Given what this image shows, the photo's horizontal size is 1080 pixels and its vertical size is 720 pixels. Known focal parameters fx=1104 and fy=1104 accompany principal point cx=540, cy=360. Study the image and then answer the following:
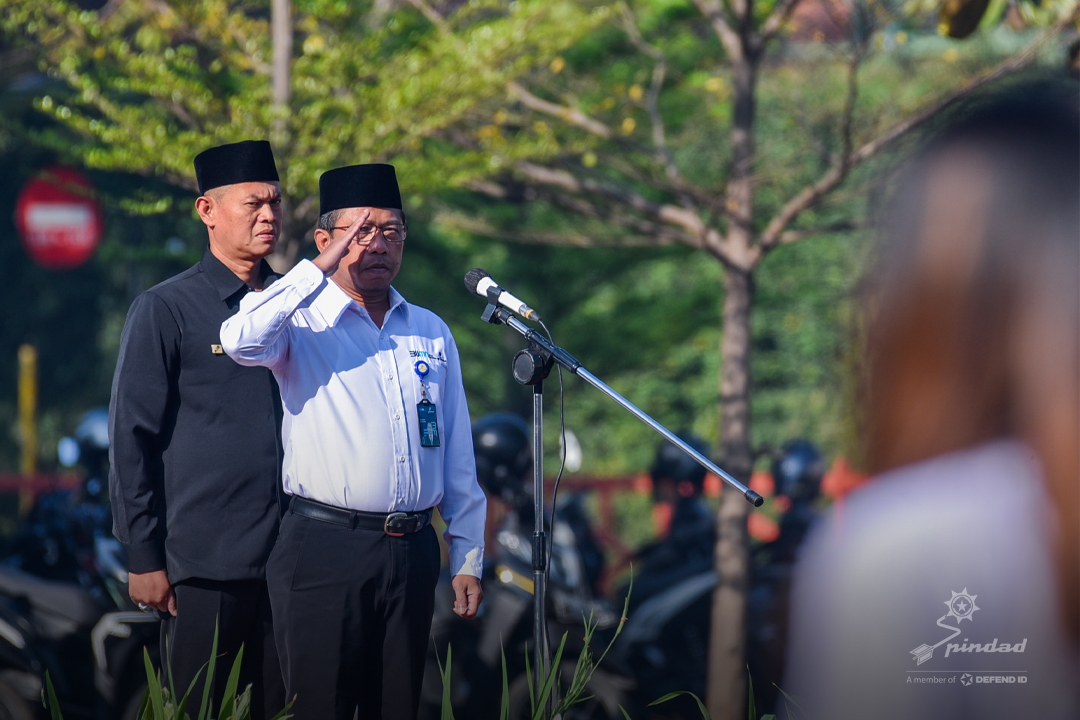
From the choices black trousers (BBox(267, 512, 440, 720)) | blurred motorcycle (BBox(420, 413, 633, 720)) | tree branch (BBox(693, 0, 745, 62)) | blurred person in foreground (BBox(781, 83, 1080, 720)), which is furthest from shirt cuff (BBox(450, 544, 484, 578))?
tree branch (BBox(693, 0, 745, 62))

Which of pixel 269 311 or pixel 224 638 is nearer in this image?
pixel 269 311

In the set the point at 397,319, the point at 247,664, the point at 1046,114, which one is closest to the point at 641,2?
the point at 397,319

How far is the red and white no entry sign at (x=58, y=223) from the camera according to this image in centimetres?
1231

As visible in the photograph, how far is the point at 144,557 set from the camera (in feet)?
9.33

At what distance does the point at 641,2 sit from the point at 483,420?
3695 millimetres

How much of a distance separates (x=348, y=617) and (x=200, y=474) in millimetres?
568

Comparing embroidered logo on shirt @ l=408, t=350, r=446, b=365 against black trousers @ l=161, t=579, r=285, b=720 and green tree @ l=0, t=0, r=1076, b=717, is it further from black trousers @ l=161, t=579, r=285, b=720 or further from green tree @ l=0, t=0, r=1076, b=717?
green tree @ l=0, t=0, r=1076, b=717

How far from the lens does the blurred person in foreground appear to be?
1245 mm

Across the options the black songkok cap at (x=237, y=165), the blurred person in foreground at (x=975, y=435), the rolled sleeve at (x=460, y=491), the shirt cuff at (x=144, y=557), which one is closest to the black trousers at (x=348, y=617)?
the rolled sleeve at (x=460, y=491)

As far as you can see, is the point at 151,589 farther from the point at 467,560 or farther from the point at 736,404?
the point at 736,404

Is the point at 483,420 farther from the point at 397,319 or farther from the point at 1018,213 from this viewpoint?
the point at 1018,213

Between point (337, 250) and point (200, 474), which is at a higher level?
point (337, 250)

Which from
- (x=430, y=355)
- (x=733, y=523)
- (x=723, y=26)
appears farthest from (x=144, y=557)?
(x=723, y=26)

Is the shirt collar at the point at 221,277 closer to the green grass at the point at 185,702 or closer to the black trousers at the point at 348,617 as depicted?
the black trousers at the point at 348,617
